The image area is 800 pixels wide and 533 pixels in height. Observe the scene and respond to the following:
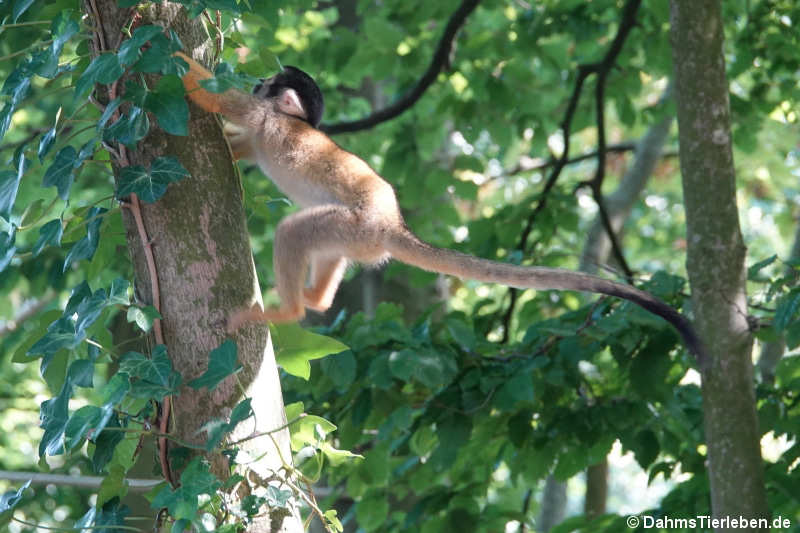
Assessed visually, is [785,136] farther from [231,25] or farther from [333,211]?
[231,25]

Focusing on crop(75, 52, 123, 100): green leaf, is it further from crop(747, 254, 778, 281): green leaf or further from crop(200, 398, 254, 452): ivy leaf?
crop(747, 254, 778, 281): green leaf

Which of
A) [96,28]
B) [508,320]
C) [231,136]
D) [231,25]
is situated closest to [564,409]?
[508,320]

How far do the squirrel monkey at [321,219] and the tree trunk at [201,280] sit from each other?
2.82 feet

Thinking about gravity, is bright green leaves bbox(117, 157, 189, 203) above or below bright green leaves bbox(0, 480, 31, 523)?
above

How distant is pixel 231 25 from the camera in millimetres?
2863

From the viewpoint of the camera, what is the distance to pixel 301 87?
3977 millimetres

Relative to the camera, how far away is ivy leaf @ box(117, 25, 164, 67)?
6.75 ft

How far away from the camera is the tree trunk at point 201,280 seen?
2.17 metres

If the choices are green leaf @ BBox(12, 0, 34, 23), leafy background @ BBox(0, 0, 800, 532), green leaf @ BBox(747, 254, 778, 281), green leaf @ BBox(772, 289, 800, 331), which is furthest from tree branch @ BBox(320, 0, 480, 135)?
green leaf @ BBox(12, 0, 34, 23)

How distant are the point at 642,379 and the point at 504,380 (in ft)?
2.04

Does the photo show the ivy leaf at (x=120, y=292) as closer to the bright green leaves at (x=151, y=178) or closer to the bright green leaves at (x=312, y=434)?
the bright green leaves at (x=151, y=178)

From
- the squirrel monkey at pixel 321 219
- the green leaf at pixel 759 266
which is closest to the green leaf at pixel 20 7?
the squirrel monkey at pixel 321 219

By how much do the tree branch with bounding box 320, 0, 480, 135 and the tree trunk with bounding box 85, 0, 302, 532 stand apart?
3581 mm

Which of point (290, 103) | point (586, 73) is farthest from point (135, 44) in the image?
point (586, 73)
